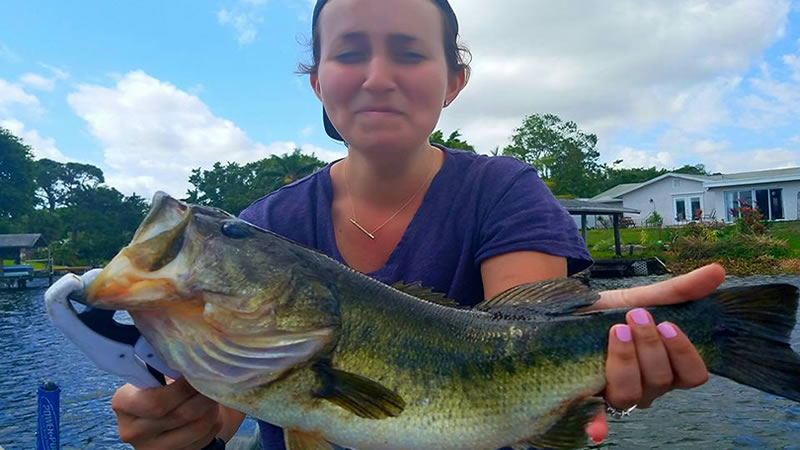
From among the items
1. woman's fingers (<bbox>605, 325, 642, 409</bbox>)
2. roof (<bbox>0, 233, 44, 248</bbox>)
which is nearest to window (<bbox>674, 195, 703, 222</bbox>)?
woman's fingers (<bbox>605, 325, 642, 409</bbox>)

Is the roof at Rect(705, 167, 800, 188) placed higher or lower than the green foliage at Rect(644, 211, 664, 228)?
higher

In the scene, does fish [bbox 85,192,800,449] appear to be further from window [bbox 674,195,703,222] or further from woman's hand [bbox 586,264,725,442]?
window [bbox 674,195,703,222]

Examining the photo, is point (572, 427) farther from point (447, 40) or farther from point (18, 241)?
point (18, 241)

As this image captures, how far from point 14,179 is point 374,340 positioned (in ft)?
265

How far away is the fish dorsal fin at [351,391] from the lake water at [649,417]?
268 inches

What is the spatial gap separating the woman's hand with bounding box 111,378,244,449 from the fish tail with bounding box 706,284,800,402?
166 cm

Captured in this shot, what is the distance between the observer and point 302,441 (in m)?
1.83

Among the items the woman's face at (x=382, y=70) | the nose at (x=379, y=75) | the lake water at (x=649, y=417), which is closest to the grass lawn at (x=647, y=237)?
the lake water at (x=649, y=417)

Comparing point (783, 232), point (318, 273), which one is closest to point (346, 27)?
point (318, 273)

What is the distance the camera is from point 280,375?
1.78 meters

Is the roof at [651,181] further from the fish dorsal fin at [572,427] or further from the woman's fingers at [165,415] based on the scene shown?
the woman's fingers at [165,415]

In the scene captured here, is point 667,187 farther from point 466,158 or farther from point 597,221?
point 466,158

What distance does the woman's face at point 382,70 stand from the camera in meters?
2.43

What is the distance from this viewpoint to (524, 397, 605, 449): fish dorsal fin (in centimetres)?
194
